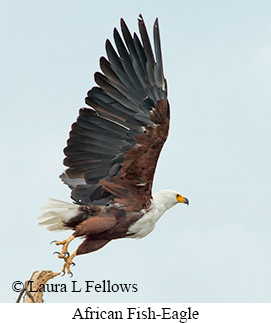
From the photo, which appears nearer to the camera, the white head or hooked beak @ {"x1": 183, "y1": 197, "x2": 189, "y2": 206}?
the white head

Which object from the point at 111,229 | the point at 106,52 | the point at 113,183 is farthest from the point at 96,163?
the point at 106,52

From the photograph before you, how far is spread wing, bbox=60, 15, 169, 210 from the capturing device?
7.47 metres

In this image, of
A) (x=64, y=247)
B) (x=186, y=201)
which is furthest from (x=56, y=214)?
(x=186, y=201)

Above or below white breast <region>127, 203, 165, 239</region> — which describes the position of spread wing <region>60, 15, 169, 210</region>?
above

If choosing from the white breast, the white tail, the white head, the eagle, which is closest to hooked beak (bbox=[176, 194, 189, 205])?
the white head

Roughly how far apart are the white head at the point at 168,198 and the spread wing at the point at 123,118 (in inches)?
12.9

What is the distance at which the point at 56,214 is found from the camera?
24.7 feet

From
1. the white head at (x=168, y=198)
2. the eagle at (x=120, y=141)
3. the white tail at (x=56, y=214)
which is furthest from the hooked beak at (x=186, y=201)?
the white tail at (x=56, y=214)

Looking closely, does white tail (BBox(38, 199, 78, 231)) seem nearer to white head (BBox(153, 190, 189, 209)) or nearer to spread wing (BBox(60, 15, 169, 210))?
spread wing (BBox(60, 15, 169, 210))

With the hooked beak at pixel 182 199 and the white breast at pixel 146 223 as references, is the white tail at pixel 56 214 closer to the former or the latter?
the white breast at pixel 146 223

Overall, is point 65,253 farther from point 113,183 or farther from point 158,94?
point 158,94

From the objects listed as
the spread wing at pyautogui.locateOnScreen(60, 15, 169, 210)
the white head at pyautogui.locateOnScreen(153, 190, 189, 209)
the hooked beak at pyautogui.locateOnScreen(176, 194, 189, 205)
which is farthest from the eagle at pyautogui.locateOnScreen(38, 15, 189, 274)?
the hooked beak at pyautogui.locateOnScreen(176, 194, 189, 205)

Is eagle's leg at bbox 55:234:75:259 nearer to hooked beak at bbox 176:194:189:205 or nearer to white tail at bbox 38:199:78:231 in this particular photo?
white tail at bbox 38:199:78:231

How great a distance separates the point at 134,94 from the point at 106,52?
0.58m
